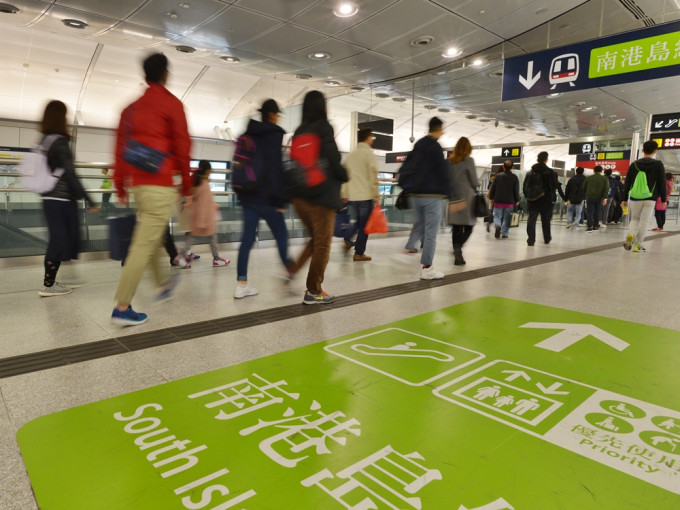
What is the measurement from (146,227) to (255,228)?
105 cm

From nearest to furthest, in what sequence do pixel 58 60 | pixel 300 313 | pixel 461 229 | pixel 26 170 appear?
pixel 300 313 → pixel 26 170 → pixel 461 229 → pixel 58 60

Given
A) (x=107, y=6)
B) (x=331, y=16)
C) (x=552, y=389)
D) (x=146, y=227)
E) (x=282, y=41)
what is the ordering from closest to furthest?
1. (x=552, y=389)
2. (x=146, y=227)
3. (x=107, y=6)
4. (x=331, y=16)
5. (x=282, y=41)

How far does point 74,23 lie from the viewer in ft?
28.9

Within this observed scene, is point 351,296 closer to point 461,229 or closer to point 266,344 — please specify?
point 266,344

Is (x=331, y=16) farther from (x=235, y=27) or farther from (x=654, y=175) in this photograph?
(x=654, y=175)

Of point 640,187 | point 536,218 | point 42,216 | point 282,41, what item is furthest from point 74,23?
point 640,187

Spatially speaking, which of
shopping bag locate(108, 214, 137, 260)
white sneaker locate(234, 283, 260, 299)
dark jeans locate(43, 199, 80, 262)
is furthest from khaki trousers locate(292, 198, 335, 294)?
dark jeans locate(43, 199, 80, 262)

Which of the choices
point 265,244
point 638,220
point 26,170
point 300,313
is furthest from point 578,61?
point 26,170

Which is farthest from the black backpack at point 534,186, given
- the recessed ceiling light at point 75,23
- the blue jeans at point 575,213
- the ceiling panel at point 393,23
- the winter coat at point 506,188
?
the recessed ceiling light at point 75,23

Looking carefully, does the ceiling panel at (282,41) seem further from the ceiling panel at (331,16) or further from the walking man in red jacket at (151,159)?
the walking man in red jacket at (151,159)

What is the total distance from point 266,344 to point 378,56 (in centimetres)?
971

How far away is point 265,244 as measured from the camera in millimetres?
7258

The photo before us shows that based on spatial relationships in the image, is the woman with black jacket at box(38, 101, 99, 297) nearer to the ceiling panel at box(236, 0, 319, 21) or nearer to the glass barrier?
the glass barrier

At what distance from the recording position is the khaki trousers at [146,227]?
8.80 feet
